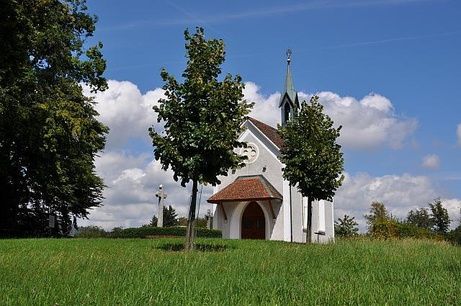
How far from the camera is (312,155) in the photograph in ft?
76.6

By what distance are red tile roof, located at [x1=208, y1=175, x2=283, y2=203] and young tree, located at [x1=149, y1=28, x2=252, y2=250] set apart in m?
15.6

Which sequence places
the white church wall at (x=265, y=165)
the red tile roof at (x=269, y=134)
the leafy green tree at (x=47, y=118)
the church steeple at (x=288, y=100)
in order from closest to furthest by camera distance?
the leafy green tree at (x=47, y=118) → the white church wall at (x=265, y=165) → the red tile roof at (x=269, y=134) → the church steeple at (x=288, y=100)

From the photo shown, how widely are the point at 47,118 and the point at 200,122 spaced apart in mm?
11739

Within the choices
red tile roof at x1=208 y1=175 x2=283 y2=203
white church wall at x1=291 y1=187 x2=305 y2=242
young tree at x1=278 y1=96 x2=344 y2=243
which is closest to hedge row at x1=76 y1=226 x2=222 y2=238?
red tile roof at x1=208 y1=175 x2=283 y2=203

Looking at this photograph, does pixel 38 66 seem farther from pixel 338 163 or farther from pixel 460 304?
pixel 460 304

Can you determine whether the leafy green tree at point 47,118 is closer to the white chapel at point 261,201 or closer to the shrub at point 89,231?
the shrub at point 89,231

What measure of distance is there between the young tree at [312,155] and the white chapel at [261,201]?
602 cm

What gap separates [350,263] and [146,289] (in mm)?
6136

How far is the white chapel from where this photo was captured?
101 feet

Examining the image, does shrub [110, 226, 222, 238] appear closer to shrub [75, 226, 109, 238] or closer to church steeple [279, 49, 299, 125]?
shrub [75, 226, 109, 238]

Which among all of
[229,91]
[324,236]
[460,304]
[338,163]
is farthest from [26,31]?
[324,236]

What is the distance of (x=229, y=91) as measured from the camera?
14.5 m

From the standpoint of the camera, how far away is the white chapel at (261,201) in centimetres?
3080

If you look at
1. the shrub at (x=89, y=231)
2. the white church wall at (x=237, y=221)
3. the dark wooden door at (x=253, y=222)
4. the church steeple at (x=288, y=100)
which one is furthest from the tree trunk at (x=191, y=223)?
the church steeple at (x=288, y=100)
